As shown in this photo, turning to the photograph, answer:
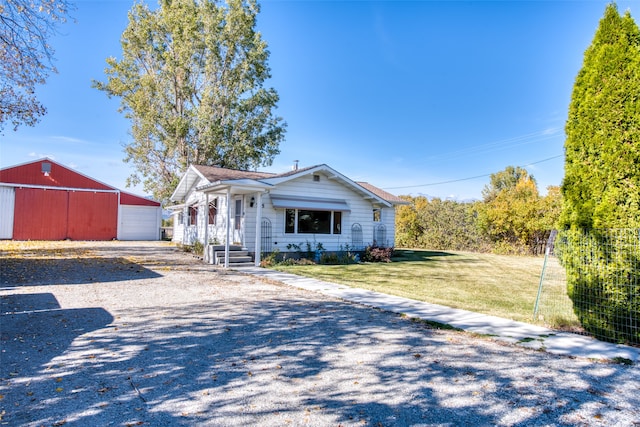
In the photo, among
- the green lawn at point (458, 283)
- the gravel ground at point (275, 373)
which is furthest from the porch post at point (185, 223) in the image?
the gravel ground at point (275, 373)

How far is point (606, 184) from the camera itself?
5113mm

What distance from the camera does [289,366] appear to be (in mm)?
3791

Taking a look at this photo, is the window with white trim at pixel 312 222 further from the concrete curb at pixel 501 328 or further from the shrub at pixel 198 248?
the concrete curb at pixel 501 328

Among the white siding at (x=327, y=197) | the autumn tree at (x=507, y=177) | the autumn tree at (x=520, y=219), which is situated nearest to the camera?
the white siding at (x=327, y=197)

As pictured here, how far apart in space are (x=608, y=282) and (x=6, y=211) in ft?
96.3

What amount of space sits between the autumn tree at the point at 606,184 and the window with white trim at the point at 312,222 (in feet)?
34.6

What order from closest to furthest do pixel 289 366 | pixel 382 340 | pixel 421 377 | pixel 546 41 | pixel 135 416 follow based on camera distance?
pixel 135 416 → pixel 421 377 → pixel 289 366 → pixel 382 340 → pixel 546 41

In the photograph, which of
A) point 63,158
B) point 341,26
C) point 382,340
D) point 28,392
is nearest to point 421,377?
point 382,340

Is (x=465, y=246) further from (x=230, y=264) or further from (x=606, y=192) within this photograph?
(x=606, y=192)

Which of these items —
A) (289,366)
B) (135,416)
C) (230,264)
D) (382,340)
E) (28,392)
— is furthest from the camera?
(230,264)

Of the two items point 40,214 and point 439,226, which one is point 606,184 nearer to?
point 439,226

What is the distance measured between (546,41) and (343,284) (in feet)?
43.9

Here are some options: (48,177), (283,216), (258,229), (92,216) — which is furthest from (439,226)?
(48,177)

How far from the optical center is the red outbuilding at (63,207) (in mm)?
22297
